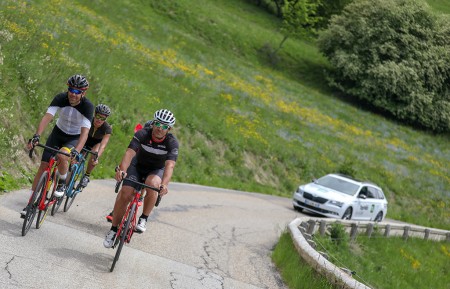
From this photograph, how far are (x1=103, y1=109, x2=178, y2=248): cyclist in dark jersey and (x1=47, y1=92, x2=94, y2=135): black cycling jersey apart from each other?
1002 mm

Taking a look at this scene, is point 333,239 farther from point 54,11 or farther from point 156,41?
point 156,41

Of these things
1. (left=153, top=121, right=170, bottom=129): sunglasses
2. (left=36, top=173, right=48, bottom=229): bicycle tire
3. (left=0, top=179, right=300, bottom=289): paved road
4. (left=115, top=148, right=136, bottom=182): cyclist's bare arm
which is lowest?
(left=0, top=179, right=300, bottom=289): paved road

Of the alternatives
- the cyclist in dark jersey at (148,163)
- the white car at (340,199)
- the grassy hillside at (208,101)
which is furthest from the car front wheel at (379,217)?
the cyclist in dark jersey at (148,163)

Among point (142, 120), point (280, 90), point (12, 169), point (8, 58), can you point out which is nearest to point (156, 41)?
point (280, 90)

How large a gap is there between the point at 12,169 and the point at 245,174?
15.7m

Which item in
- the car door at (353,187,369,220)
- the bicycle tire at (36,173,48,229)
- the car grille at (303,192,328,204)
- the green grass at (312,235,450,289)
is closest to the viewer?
the bicycle tire at (36,173,48,229)

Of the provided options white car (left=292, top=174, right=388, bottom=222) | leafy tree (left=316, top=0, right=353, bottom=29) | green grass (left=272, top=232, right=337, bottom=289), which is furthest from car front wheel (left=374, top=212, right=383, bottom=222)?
leafy tree (left=316, top=0, right=353, bottom=29)

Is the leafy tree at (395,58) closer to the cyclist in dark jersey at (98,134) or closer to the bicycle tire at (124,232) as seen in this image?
the cyclist in dark jersey at (98,134)

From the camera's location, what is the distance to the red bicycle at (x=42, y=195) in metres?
8.52

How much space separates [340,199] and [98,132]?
11.7 meters

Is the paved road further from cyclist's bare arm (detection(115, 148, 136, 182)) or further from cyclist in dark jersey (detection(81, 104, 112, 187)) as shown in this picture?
cyclist's bare arm (detection(115, 148, 136, 182))

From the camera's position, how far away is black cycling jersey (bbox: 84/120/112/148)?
38.0 feet

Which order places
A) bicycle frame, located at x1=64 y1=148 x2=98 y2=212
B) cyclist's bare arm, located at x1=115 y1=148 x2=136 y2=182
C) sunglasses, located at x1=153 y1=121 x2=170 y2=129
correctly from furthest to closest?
bicycle frame, located at x1=64 y1=148 x2=98 y2=212, sunglasses, located at x1=153 y1=121 x2=170 y2=129, cyclist's bare arm, located at x1=115 y1=148 x2=136 y2=182

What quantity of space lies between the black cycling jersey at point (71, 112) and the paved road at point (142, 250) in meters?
1.56
